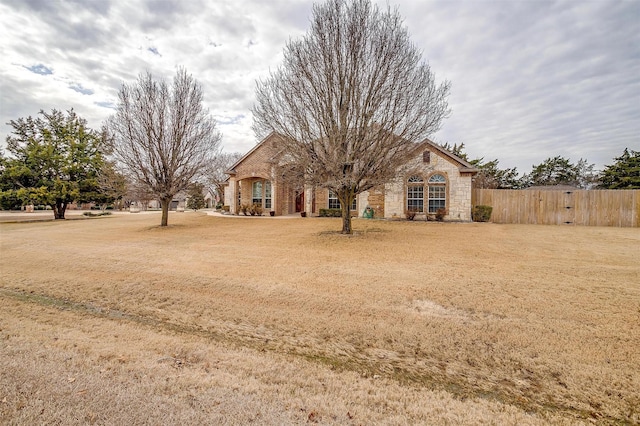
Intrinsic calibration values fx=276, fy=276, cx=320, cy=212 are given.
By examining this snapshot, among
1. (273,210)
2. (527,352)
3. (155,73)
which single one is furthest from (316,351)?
(273,210)

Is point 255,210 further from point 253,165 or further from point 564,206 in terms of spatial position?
point 564,206

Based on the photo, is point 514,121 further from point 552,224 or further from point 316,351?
point 316,351

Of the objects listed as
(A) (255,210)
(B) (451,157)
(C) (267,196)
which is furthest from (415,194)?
(A) (255,210)

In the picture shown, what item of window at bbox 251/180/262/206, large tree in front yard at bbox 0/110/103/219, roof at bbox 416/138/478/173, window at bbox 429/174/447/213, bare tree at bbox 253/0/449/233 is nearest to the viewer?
bare tree at bbox 253/0/449/233

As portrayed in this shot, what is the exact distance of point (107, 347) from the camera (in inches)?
134

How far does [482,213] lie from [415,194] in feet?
14.4

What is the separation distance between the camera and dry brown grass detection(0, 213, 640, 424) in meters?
2.38

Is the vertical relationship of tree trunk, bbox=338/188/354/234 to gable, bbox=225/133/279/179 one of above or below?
below

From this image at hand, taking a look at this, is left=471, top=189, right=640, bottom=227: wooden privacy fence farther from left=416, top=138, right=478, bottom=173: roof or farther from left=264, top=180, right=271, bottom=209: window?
left=264, top=180, right=271, bottom=209: window

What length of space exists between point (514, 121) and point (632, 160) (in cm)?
1591

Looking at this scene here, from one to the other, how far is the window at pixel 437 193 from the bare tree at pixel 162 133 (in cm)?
1474

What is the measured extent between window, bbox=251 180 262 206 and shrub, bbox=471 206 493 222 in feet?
55.0

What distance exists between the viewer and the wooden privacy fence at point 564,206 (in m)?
16.5

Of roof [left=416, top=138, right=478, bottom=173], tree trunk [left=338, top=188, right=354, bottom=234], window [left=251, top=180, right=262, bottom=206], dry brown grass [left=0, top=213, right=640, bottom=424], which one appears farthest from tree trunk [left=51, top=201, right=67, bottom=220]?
roof [left=416, top=138, right=478, bottom=173]
